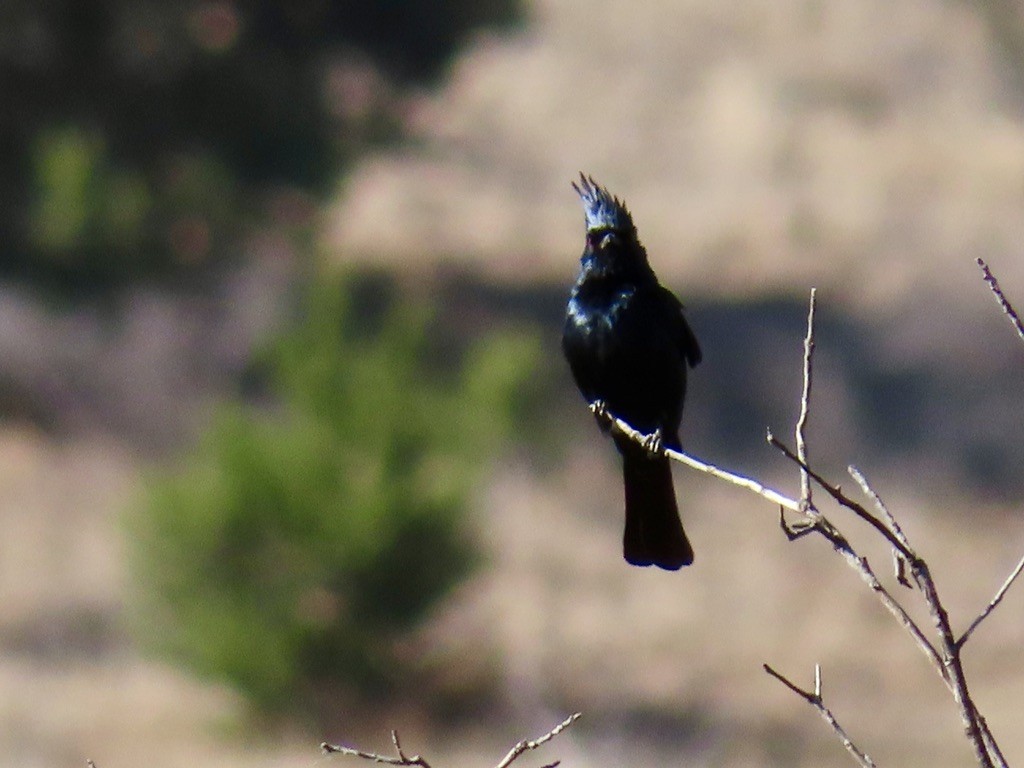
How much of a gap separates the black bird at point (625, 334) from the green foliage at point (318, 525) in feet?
38.2

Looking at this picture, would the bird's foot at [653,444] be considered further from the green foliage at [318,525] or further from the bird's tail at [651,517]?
the green foliage at [318,525]

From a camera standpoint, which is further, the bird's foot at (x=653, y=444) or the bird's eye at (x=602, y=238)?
the bird's eye at (x=602, y=238)

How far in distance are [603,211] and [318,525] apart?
1238cm

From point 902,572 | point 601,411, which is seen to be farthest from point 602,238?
point 902,572

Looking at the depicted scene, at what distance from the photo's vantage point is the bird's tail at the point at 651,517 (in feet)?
13.0

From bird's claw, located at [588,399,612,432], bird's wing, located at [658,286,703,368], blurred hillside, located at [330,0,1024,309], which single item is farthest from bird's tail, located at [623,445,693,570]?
blurred hillside, located at [330,0,1024,309]

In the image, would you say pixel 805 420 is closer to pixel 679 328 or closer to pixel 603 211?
pixel 603 211

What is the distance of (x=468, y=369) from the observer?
17.9 meters

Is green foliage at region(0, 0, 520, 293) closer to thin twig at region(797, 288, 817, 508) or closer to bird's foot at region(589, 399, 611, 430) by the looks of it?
bird's foot at region(589, 399, 611, 430)

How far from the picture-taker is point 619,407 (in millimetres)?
4711

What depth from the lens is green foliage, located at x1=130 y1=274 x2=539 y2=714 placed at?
16547mm

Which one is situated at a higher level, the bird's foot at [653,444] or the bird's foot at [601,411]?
the bird's foot at [601,411]

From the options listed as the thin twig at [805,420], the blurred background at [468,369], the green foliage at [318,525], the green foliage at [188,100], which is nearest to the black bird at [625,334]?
the thin twig at [805,420]

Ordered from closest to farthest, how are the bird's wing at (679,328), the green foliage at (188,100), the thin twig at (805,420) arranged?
the thin twig at (805,420)
the bird's wing at (679,328)
the green foliage at (188,100)
